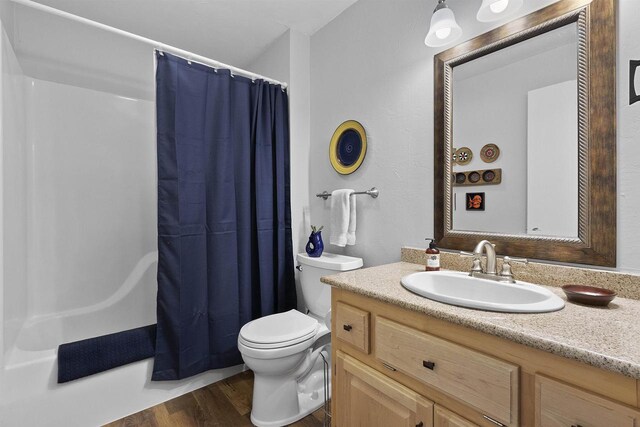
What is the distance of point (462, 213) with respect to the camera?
1.36 metres

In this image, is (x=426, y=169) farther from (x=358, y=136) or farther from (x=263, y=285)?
(x=263, y=285)

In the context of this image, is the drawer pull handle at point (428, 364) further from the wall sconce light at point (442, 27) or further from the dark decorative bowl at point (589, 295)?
the wall sconce light at point (442, 27)

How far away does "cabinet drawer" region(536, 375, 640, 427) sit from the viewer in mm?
574

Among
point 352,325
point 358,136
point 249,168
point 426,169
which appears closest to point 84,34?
point 249,168

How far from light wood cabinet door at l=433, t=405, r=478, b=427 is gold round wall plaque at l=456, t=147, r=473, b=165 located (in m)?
0.99

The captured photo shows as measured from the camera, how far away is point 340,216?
5.99ft

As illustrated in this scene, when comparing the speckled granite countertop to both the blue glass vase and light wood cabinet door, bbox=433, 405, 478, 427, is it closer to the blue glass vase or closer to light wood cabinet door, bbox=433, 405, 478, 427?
light wood cabinet door, bbox=433, 405, 478, 427

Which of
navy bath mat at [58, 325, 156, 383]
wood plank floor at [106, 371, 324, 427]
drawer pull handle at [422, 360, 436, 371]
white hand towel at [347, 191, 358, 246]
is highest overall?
white hand towel at [347, 191, 358, 246]

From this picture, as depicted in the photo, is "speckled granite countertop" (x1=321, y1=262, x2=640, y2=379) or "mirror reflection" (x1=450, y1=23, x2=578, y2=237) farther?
"mirror reflection" (x1=450, y1=23, x2=578, y2=237)

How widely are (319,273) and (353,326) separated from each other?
0.71m

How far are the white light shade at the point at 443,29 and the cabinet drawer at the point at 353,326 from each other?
1196mm

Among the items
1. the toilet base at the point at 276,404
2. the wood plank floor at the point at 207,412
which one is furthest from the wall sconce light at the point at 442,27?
the wood plank floor at the point at 207,412

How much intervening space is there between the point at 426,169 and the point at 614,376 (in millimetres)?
1058

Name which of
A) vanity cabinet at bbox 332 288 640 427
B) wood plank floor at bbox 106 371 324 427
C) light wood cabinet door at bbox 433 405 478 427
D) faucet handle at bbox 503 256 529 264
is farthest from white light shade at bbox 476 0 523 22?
wood plank floor at bbox 106 371 324 427
